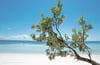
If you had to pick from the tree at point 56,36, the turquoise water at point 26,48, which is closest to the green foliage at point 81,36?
the tree at point 56,36

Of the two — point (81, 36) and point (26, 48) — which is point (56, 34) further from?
point (26, 48)

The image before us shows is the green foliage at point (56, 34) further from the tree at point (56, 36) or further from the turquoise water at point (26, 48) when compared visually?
the turquoise water at point (26, 48)

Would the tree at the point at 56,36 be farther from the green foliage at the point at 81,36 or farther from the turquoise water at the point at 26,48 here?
the turquoise water at the point at 26,48

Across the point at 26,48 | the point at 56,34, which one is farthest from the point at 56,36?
the point at 26,48

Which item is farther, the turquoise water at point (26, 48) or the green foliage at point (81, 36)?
the turquoise water at point (26, 48)

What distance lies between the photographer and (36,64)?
14320 mm

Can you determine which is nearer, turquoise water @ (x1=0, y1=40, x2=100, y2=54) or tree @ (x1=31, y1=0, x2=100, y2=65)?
tree @ (x1=31, y1=0, x2=100, y2=65)

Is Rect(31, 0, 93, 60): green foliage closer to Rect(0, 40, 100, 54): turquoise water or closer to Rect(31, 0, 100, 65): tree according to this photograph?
Rect(31, 0, 100, 65): tree

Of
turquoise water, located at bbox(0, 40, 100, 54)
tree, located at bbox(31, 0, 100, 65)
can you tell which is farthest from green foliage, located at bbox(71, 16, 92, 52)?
turquoise water, located at bbox(0, 40, 100, 54)

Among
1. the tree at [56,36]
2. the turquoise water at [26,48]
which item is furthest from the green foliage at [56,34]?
the turquoise water at [26,48]

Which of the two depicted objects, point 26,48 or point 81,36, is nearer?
point 81,36

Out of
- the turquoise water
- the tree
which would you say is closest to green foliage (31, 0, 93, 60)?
the tree

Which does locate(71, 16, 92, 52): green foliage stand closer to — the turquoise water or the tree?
the tree

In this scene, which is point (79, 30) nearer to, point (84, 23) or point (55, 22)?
point (84, 23)
